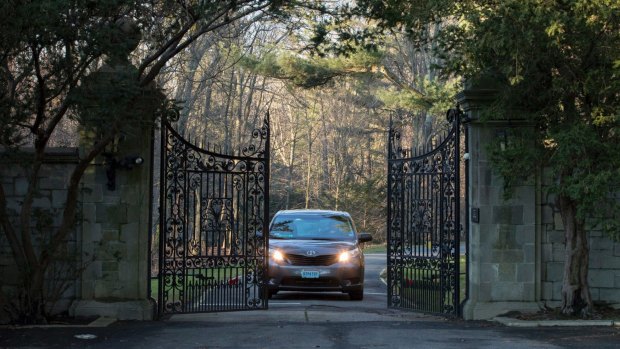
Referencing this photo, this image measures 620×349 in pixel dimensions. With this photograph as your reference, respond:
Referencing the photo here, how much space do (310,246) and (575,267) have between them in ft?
16.6

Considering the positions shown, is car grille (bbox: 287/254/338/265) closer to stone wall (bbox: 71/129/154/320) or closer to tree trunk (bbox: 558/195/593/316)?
stone wall (bbox: 71/129/154/320)

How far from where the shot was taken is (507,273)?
1109 cm

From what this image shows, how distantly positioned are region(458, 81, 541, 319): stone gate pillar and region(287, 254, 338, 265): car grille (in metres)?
3.67

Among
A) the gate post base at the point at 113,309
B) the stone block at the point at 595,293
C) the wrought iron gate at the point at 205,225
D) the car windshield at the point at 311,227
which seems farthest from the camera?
the car windshield at the point at 311,227

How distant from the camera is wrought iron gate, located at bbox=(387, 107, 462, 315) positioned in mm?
11609

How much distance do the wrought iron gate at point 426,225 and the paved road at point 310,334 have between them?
47 cm

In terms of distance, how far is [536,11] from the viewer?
8648 millimetres

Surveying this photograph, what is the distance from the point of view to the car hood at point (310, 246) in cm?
1432

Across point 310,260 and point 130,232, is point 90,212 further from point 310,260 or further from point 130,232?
point 310,260

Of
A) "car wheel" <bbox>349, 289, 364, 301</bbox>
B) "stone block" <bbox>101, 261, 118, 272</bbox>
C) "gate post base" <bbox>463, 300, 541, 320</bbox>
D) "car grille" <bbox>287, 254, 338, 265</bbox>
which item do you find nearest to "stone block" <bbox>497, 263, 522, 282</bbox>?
"gate post base" <bbox>463, 300, 541, 320</bbox>

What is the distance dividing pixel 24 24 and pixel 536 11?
5.22 m

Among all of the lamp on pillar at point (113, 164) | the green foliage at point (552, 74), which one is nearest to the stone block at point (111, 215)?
the lamp on pillar at point (113, 164)

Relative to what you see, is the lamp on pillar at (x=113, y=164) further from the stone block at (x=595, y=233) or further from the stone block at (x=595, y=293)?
the stone block at (x=595, y=293)

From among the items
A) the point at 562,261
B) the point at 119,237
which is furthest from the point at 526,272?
the point at 119,237
